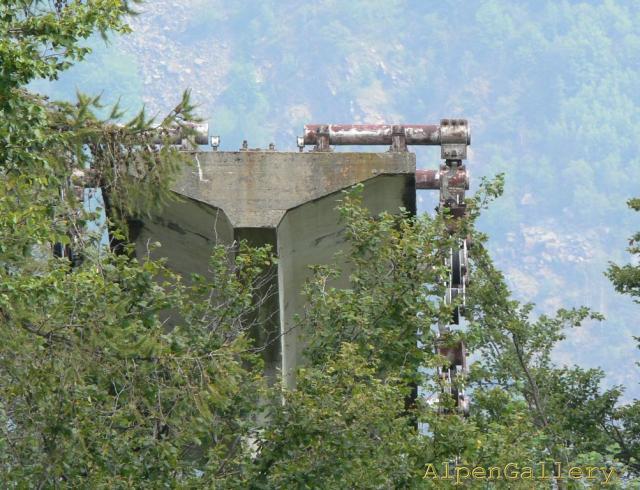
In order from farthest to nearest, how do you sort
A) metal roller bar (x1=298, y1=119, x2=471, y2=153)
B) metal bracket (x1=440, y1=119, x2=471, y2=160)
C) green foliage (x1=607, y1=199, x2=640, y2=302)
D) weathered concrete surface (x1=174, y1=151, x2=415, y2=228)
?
green foliage (x1=607, y1=199, x2=640, y2=302) < metal bracket (x1=440, y1=119, x2=471, y2=160) < metal roller bar (x1=298, y1=119, x2=471, y2=153) < weathered concrete surface (x1=174, y1=151, x2=415, y2=228)

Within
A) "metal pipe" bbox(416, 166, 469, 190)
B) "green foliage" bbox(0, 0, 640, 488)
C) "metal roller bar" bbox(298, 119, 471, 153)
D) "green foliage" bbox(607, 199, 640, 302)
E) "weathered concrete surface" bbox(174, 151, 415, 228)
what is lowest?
"green foliage" bbox(0, 0, 640, 488)

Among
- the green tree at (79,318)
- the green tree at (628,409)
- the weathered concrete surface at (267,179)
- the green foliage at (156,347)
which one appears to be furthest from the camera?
the green tree at (628,409)

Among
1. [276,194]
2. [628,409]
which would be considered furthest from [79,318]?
[628,409]

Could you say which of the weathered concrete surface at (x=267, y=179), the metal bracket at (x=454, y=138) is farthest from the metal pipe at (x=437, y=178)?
the weathered concrete surface at (x=267, y=179)

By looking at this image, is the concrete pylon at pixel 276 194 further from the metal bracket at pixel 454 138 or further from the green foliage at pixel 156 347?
the green foliage at pixel 156 347

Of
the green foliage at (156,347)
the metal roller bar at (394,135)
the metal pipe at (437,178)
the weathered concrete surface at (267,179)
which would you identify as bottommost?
the green foliage at (156,347)

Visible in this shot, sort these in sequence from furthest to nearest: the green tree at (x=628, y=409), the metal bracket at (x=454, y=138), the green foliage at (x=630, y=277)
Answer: the green foliage at (x=630, y=277), the green tree at (x=628, y=409), the metal bracket at (x=454, y=138)

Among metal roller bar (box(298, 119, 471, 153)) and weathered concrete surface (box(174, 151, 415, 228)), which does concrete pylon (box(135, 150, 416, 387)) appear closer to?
weathered concrete surface (box(174, 151, 415, 228))

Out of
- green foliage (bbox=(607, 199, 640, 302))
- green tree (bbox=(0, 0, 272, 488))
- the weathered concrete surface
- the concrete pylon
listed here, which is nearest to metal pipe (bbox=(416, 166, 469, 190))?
the concrete pylon

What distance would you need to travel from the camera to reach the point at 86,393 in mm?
14750

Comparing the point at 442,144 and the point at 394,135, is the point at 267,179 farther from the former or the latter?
the point at 442,144

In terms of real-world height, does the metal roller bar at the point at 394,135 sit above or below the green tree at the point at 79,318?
above

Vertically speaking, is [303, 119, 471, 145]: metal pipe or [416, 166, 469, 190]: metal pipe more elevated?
[303, 119, 471, 145]: metal pipe

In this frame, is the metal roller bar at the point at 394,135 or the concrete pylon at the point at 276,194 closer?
the concrete pylon at the point at 276,194
